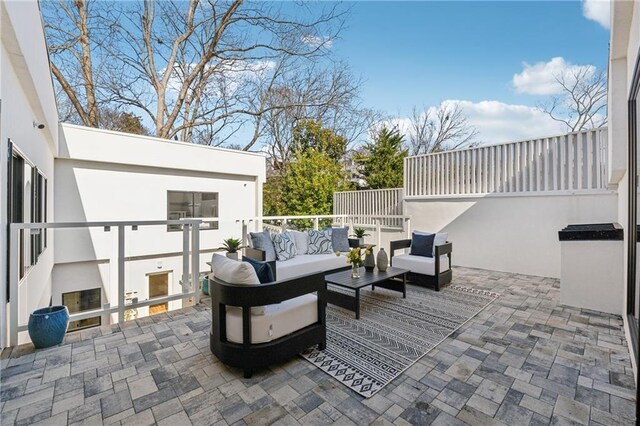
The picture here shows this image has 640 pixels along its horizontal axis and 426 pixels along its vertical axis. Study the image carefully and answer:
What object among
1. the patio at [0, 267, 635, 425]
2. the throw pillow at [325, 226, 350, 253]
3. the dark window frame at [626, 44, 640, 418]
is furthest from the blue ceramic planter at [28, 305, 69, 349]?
the dark window frame at [626, 44, 640, 418]

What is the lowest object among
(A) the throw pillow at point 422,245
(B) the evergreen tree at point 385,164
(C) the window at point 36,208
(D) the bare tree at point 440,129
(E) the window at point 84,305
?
(E) the window at point 84,305

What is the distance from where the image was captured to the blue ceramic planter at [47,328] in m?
2.82

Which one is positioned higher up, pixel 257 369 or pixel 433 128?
pixel 433 128

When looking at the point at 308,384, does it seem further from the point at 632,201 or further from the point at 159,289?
the point at 632,201

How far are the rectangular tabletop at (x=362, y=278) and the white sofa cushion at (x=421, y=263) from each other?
0.63 meters

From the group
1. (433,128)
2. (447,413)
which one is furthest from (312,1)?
(447,413)

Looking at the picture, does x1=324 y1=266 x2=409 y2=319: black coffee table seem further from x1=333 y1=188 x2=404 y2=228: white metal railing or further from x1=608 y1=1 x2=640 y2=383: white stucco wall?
x1=333 y1=188 x2=404 y2=228: white metal railing

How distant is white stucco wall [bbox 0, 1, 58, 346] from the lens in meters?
2.69

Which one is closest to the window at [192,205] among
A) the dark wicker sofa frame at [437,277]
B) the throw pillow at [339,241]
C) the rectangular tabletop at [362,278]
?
the throw pillow at [339,241]

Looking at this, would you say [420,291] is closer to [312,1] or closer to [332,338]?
[332,338]

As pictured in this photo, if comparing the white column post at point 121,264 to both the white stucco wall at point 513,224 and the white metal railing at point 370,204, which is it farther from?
the white stucco wall at point 513,224

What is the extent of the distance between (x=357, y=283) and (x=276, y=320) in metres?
1.44

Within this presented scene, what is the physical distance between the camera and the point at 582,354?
272 centimetres

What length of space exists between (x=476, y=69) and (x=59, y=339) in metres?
12.0
